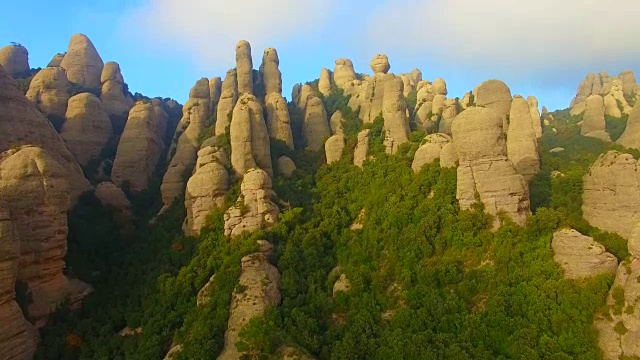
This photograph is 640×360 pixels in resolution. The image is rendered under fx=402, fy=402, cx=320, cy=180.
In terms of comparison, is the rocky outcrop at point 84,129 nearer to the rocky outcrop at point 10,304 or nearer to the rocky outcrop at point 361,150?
the rocky outcrop at point 10,304

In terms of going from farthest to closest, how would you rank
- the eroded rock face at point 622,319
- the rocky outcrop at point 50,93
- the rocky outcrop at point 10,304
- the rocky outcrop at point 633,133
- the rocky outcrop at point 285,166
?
the rocky outcrop at point 50,93 < the rocky outcrop at point 633,133 < the rocky outcrop at point 285,166 < the rocky outcrop at point 10,304 < the eroded rock face at point 622,319

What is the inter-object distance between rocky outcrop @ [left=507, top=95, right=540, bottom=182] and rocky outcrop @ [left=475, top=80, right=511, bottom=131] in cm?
208

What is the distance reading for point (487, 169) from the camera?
92.7 ft

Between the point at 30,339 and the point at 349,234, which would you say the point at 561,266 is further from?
the point at 30,339

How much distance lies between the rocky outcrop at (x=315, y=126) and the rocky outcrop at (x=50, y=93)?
93.1ft

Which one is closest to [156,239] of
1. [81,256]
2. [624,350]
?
[81,256]

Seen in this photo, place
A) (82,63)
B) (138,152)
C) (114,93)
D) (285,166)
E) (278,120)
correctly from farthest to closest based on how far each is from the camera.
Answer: (82,63) < (114,93) < (278,120) < (138,152) < (285,166)

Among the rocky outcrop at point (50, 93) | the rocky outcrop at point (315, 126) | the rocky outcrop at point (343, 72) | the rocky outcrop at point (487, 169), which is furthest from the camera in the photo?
the rocky outcrop at point (343, 72)

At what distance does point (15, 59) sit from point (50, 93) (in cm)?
1670

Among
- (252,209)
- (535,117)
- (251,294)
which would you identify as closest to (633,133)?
(535,117)

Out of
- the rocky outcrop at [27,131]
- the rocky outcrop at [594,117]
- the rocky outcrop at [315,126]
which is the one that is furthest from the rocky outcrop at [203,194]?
the rocky outcrop at [594,117]

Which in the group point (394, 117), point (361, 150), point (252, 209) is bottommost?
point (252, 209)

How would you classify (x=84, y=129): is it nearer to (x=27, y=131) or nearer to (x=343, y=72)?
(x=27, y=131)

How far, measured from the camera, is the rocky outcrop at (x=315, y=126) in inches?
1876
